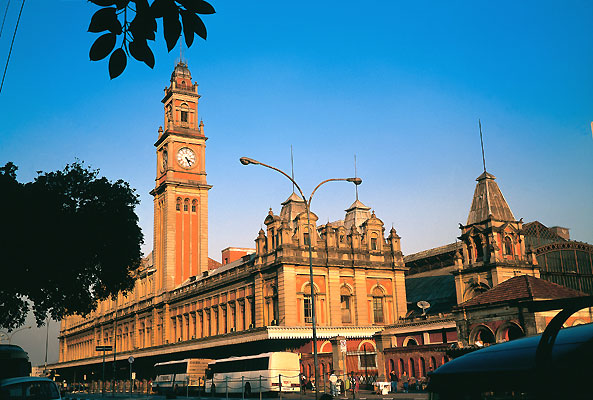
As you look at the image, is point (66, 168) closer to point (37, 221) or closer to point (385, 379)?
point (37, 221)

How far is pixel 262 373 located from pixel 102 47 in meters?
43.7

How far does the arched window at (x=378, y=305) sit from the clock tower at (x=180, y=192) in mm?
32883

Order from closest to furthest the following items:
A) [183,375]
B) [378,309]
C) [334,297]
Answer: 1. [183,375]
2. [334,297]
3. [378,309]

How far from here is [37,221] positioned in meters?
32.4

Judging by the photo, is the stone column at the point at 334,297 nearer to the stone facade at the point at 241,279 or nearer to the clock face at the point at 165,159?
the stone facade at the point at 241,279

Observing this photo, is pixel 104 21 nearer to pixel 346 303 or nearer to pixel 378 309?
pixel 346 303

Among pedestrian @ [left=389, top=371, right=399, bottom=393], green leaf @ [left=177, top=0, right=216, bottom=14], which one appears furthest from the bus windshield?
green leaf @ [left=177, top=0, right=216, bottom=14]

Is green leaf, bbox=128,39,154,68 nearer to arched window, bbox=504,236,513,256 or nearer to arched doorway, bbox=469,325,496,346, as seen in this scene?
arched doorway, bbox=469,325,496,346

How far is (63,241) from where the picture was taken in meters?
33.4

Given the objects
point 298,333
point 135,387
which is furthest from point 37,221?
point 135,387

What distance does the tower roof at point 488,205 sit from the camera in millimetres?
57406

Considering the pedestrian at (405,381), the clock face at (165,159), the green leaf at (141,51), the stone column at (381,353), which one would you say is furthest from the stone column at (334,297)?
the green leaf at (141,51)

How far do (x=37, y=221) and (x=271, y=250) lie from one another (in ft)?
96.6

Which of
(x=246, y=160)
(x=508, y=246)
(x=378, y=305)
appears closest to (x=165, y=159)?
(x=378, y=305)
